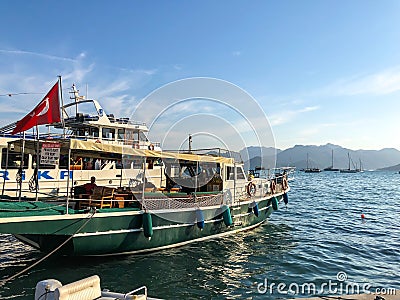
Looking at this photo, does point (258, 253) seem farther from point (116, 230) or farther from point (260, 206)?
point (116, 230)

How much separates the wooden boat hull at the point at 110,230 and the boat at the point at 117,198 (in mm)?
27

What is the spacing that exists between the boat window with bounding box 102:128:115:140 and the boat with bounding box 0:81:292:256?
64 mm

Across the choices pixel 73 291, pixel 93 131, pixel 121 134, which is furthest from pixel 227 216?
pixel 93 131

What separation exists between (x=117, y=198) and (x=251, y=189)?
7.81 m

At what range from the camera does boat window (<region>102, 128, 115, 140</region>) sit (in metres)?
22.0

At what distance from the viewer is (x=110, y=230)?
11336 mm

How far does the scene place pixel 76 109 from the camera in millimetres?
23422

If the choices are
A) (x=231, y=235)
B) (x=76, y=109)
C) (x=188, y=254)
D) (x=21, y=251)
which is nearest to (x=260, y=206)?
(x=231, y=235)

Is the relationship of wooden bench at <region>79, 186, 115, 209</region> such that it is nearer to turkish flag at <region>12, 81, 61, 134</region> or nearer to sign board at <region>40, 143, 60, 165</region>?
sign board at <region>40, 143, 60, 165</region>

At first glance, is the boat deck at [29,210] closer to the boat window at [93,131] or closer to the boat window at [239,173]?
the boat window at [239,173]

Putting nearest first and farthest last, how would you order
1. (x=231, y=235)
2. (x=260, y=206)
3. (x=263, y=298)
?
(x=263, y=298), (x=231, y=235), (x=260, y=206)

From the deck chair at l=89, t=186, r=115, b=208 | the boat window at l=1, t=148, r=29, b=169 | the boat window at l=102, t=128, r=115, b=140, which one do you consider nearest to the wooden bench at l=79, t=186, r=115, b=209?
the deck chair at l=89, t=186, r=115, b=208

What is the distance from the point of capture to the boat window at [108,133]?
867 inches

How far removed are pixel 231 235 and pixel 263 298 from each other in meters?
6.83
